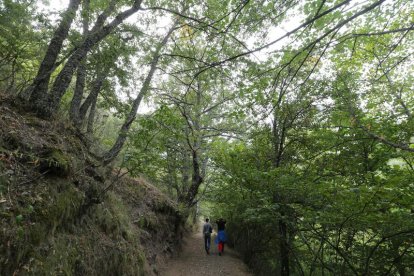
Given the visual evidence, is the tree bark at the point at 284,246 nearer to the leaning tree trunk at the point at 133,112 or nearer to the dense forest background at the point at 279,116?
the dense forest background at the point at 279,116

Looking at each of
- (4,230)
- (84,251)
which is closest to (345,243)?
(84,251)

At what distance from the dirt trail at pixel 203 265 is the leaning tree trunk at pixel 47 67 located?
581 cm

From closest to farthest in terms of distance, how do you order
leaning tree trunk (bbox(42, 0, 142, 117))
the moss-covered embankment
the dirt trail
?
the moss-covered embankment, leaning tree trunk (bbox(42, 0, 142, 117)), the dirt trail

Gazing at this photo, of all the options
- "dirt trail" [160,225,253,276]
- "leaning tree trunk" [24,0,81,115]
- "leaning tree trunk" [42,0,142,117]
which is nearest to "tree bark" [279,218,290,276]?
"dirt trail" [160,225,253,276]

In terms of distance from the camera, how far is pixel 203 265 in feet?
30.3

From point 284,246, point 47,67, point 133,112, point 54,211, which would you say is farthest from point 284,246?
point 47,67

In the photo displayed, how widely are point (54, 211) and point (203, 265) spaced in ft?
23.0

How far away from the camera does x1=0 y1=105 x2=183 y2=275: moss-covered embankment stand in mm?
2990

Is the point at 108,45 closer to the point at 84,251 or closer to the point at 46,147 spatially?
the point at 46,147

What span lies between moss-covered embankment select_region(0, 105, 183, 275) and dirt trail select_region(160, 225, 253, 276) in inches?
87.2

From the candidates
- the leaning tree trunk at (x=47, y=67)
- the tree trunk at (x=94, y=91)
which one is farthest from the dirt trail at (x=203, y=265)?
the leaning tree trunk at (x=47, y=67)

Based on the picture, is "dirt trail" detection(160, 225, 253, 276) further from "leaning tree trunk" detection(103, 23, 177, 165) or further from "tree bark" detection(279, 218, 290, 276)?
"leaning tree trunk" detection(103, 23, 177, 165)

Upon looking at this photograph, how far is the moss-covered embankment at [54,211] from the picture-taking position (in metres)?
2.99

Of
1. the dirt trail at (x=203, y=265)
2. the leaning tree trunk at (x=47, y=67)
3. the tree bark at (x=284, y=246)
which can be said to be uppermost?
the leaning tree trunk at (x=47, y=67)
